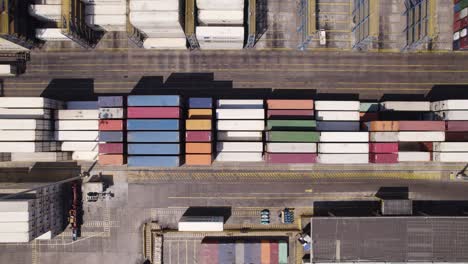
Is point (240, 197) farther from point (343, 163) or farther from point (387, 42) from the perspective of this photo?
point (387, 42)

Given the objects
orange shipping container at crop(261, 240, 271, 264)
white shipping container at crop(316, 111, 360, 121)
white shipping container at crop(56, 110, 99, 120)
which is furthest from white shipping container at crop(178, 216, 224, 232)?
white shipping container at crop(316, 111, 360, 121)

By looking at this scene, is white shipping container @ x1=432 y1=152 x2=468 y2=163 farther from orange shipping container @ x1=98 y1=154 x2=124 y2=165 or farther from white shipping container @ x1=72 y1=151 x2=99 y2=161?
white shipping container @ x1=72 y1=151 x2=99 y2=161

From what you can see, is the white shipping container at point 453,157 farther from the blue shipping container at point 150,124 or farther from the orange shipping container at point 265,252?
the blue shipping container at point 150,124

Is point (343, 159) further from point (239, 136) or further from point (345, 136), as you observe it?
point (239, 136)

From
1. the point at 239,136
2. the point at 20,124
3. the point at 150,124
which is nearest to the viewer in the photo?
the point at 20,124

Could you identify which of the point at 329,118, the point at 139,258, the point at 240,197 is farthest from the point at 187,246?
the point at 329,118

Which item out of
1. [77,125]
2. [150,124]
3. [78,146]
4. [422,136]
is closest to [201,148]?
[150,124]
